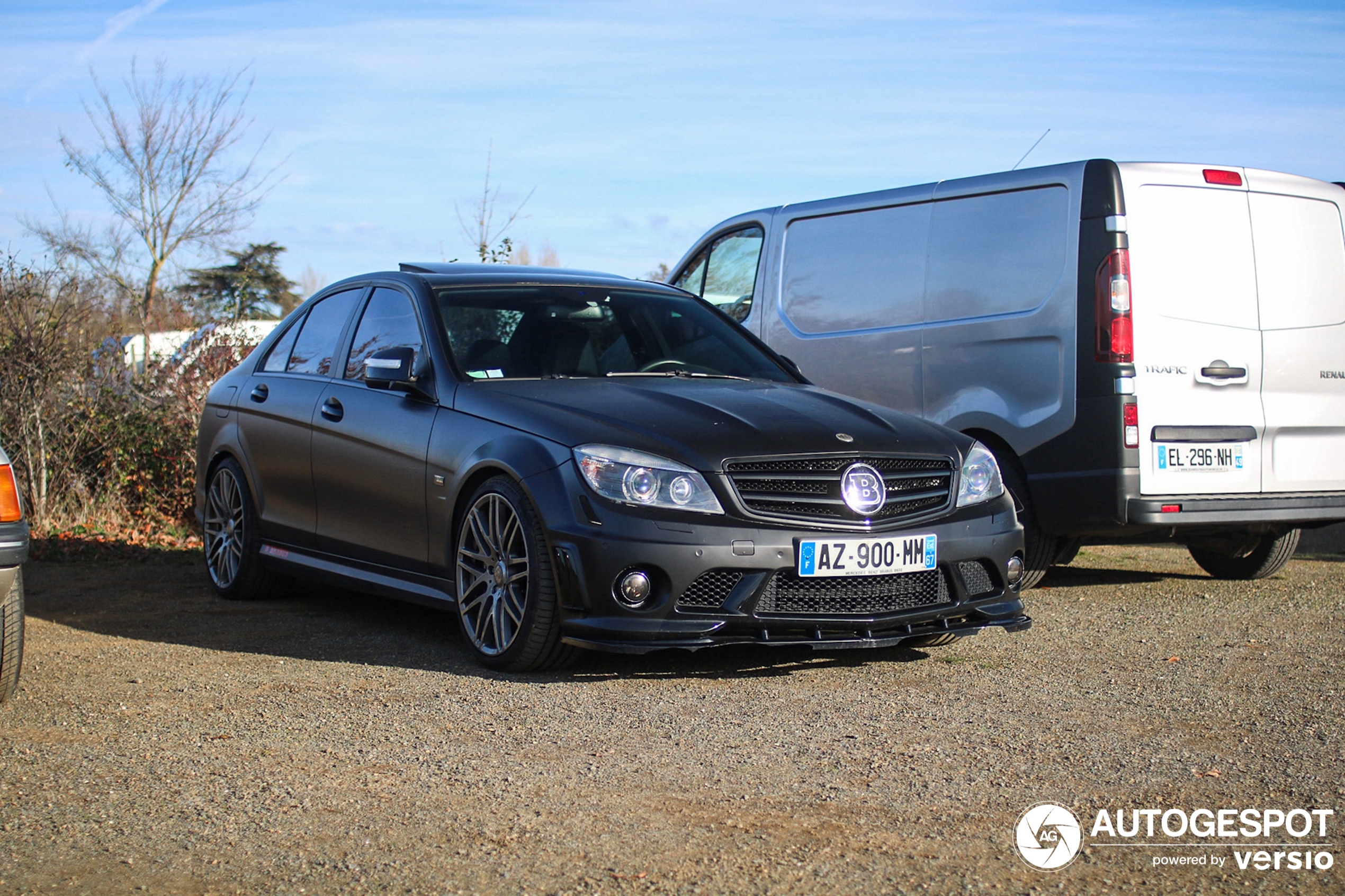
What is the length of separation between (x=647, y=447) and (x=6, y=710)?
240cm

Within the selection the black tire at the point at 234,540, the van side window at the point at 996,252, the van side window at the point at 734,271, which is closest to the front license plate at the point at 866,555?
the van side window at the point at 996,252

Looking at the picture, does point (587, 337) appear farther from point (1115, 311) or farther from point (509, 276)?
point (1115, 311)

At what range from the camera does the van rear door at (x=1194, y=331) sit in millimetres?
7039

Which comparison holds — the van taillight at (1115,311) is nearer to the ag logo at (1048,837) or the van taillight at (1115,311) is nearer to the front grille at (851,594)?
the front grille at (851,594)

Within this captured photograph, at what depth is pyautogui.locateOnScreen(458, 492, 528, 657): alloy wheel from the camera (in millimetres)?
5445

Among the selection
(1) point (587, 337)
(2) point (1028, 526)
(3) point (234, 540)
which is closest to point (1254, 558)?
(2) point (1028, 526)

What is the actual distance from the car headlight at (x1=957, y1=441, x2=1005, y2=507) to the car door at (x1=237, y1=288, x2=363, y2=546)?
308 centimetres

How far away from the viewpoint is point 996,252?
7.63 metres

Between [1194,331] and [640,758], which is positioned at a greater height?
[1194,331]

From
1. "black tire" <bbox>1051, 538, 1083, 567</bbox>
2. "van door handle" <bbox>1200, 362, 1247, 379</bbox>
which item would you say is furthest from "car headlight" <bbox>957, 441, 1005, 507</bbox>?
"black tire" <bbox>1051, 538, 1083, 567</bbox>

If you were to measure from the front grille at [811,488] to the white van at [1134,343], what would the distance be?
1.99 meters

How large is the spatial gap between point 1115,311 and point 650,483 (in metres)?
2.96

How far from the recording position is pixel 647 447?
5.24m

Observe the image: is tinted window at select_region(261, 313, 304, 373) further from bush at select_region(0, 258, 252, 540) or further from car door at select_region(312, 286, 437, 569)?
bush at select_region(0, 258, 252, 540)
